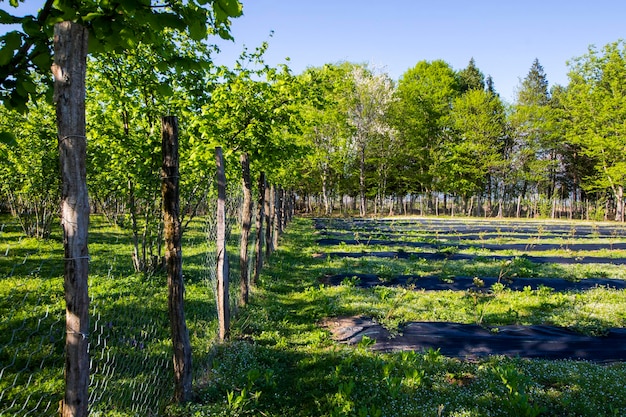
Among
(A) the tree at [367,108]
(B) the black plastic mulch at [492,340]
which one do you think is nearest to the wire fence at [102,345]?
(B) the black plastic mulch at [492,340]

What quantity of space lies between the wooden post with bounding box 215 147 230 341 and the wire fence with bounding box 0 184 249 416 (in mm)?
250

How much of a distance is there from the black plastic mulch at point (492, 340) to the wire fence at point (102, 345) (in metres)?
2.83

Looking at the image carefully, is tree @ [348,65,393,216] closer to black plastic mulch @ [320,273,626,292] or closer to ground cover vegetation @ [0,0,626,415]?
ground cover vegetation @ [0,0,626,415]

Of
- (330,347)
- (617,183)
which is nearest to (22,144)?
(330,347)

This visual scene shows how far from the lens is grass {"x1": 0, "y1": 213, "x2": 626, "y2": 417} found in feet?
14.4

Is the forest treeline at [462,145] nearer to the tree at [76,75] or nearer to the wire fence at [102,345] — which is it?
the wire fence at [102,345]

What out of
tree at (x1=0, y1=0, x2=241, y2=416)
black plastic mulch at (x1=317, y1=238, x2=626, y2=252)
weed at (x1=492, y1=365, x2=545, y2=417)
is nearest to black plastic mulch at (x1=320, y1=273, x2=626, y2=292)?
weed at (x1=492, y1=365, x2=545, y2=417)

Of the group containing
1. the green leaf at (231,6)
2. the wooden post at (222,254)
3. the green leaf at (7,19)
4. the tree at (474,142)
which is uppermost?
the tree at (474,142)

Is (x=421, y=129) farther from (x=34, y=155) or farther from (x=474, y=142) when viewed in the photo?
(x=34, y=155)

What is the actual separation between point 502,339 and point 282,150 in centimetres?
631

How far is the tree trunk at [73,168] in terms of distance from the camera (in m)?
2.20

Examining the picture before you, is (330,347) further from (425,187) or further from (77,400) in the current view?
(425,187)

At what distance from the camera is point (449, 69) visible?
52.8 meters

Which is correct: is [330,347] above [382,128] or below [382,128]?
below
